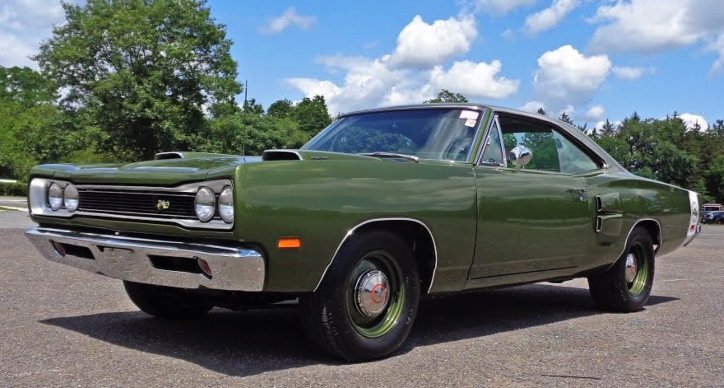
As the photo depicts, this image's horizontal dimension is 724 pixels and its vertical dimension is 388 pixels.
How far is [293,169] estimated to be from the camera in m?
3.64

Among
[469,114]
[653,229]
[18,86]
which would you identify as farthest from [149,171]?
[18,86]

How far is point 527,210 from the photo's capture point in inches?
193

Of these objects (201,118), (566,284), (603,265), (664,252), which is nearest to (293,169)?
(603,265)

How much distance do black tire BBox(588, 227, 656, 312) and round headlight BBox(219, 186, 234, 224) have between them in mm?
3695

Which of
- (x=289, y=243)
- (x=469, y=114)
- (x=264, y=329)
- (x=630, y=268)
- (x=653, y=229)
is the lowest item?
(x=264, y=329)

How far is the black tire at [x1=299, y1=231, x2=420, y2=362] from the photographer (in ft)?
12.2

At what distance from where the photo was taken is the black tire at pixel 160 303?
480cm

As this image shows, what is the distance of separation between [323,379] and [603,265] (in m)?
3.07

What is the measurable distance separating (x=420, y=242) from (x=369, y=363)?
0.78 metres

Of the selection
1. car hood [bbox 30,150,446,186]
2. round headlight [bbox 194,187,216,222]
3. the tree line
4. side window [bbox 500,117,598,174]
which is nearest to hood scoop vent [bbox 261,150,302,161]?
car hood [bbox 30,150,446,186]

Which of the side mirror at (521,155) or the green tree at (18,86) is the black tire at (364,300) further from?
the green tree at (18,86)

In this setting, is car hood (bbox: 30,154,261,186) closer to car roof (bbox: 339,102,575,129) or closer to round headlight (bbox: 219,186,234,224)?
round headlight (bbox: 219,186,234,224)

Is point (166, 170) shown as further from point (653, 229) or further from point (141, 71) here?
point (141, 71)

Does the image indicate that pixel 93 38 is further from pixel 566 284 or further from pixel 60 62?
pixel 566 284
